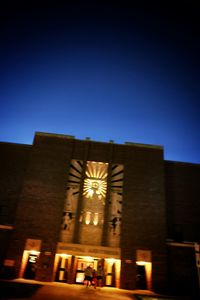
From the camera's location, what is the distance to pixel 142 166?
762 inches

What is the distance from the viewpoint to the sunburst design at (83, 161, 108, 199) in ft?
60.9

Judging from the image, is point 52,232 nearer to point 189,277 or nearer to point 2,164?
point 2,164

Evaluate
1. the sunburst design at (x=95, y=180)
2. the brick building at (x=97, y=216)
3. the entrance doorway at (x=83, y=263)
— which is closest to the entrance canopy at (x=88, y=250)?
the brick building at (x=97, y=216)

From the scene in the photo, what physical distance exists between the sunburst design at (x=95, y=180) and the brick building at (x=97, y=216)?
7 cm

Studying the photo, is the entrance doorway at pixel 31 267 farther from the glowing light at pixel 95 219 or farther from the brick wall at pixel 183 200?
the brick wall at pixel 183 200

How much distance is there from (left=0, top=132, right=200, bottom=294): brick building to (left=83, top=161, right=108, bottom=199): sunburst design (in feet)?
0.24

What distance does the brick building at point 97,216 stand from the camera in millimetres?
16500

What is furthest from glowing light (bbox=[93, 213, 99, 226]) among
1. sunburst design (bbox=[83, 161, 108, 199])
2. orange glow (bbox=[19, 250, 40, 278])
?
orange glow (bbox=[19, 250, 40, 278])

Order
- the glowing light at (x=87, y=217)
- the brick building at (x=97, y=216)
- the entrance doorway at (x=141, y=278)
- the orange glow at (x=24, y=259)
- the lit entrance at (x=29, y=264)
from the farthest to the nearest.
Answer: the glowing light at (x=87, y=217)
the entrance doorway at (x=141, y=278)
the brick building at (x=97, y=216)
the lit entrance at (x=29, y=264)
the orange glow at (x=24, y=259)

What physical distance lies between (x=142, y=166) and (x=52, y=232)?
8.10 m

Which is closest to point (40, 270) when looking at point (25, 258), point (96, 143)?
point (25, 258)

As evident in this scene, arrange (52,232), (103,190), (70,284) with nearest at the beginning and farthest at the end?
(70,284) → (52,232) → (103,190)

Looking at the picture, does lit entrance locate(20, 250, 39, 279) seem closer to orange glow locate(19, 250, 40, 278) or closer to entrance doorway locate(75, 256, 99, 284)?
orange glow locate(19, 250, 40, 278)

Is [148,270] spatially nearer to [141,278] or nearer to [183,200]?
[141,278]
